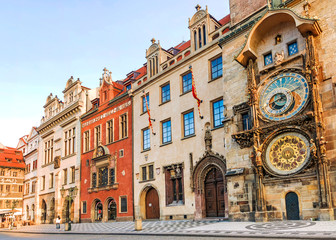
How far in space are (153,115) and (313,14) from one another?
15.7 metres

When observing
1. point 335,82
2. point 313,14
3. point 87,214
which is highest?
point 313,14

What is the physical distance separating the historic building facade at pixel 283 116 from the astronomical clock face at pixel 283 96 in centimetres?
5

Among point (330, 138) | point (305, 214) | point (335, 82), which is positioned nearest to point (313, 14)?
point (335, 82)

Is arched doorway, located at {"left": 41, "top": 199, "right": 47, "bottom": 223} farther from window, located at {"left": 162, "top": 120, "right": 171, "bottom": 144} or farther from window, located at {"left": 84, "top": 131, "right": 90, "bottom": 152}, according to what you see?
window, located at {"left": 162, "top": 120, "right": 171, "bottom": 144}

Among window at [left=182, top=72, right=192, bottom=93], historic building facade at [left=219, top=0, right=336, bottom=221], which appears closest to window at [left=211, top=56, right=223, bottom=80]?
window at [left=182, top=72, right=192, bottom=93]

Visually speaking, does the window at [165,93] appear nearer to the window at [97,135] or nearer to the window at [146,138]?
the window at [146,138]

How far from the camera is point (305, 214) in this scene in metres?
15.9

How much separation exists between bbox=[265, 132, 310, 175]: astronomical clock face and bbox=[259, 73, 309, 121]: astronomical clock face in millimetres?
1112

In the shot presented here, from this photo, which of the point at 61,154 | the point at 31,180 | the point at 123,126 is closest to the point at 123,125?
the point at 123,126

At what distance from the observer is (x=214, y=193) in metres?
23.4

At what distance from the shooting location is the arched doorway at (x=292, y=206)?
16.3m

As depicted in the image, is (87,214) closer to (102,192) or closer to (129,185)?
(102,192)

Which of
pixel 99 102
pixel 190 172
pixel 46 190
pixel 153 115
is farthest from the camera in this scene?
pixel 46 190

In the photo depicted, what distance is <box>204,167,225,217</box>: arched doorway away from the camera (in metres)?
22.9
